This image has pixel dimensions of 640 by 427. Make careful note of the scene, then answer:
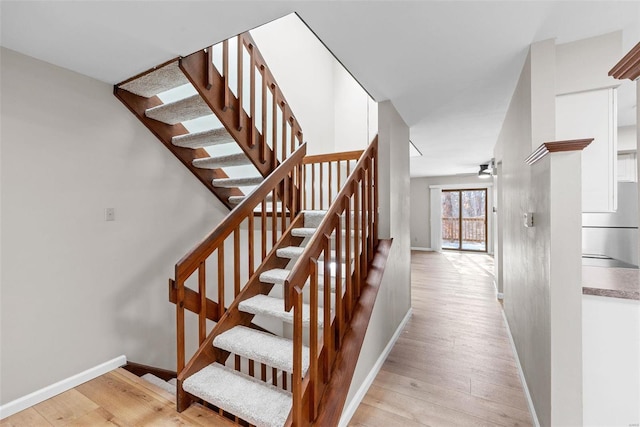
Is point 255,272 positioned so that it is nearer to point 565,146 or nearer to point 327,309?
point 327,309

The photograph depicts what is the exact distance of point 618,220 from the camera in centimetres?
233

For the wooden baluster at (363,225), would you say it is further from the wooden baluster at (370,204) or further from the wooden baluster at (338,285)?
the wooden baluster at (338,285)

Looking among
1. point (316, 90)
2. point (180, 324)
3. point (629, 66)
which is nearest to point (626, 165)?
point (629, 66)

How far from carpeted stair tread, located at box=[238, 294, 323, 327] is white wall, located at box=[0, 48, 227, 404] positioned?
93 cm

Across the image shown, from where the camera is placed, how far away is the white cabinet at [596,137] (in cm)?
159

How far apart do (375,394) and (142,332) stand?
192 centimetres

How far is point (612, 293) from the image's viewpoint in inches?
53.0

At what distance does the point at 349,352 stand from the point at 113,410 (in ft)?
4.68

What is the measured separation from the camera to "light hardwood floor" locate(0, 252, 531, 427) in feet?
5.35

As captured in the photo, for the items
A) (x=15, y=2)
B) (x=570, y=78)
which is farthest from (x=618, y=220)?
(x=15, y=2)

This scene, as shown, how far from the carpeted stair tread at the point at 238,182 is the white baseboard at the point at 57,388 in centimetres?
165

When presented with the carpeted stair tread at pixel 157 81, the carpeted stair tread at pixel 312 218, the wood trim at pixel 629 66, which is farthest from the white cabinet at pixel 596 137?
the carpeted stair tread at pixel 157 81

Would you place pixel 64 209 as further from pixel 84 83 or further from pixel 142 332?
pixel 142 332

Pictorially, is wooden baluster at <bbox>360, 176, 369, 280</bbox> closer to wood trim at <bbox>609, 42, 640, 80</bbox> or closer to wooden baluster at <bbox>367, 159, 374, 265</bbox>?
wooden baluster at <bbox>367, 159, 374, 265</bbox>
